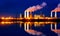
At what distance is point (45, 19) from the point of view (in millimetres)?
48031
